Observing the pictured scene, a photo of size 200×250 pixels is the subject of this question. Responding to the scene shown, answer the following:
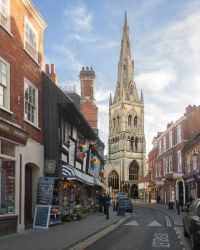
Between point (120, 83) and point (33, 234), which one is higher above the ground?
point (120, 83)

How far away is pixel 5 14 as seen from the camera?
1891 cm

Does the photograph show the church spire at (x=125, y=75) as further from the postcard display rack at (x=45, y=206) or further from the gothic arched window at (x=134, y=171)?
the postcard display rack at (x=45, y=206)

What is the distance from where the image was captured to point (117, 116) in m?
145

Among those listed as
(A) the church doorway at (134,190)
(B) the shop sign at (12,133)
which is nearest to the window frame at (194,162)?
(B) the shop sign at (12,133)

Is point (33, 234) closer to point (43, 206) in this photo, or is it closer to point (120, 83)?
point (43, 206)

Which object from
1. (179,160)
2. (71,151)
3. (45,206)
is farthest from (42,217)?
(179,160)

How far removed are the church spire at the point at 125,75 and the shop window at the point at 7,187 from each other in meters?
125

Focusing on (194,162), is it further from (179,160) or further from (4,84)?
(4,84)

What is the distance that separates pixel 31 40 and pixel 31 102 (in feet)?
9.41

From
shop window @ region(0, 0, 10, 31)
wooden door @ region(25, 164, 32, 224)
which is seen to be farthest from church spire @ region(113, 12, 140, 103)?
shop window @ region(0, 0, 10, 31)

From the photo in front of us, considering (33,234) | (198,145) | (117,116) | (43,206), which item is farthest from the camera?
(117,116)

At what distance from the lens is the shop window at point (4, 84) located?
1825 cm

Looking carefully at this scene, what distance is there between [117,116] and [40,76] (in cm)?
12224

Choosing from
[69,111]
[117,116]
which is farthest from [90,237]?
[117,116]
